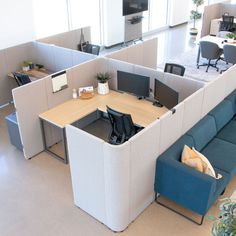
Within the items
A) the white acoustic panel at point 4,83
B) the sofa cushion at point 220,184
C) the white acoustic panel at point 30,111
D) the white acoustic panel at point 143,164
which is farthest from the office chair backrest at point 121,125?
the white acoustic panel at point 4,83

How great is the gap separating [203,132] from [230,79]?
135cm

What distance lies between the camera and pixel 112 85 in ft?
17.8

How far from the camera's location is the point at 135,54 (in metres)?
6.12

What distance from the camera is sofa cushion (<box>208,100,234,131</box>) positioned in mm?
4496

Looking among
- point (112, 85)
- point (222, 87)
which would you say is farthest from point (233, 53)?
point (112, 85)

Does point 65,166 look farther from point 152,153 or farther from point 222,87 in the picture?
point 222,87

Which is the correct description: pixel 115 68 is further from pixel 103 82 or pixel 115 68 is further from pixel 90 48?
pixel 90 48

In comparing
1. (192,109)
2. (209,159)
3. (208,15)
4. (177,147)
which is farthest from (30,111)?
(208,15)

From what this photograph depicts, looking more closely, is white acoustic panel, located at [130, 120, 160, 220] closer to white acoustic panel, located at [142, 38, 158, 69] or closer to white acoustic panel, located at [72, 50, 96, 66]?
white acoustic panel, located at [72, 50, 96, 66]

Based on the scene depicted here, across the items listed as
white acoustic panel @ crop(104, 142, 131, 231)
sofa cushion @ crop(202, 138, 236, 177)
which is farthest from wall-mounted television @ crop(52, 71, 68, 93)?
sofa cushion @ crop(202, 138, 236, 177)

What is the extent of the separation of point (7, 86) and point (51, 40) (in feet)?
4.75

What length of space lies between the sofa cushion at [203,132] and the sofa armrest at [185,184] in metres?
0.71

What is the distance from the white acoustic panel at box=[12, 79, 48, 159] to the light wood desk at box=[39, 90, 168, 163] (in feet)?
0.35

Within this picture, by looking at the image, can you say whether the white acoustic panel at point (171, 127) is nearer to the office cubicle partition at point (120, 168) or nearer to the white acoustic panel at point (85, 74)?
the office cubicle partition at point (120, 168)
